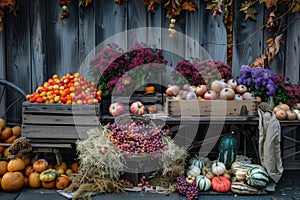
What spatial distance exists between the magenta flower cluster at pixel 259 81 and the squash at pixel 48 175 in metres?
2.55

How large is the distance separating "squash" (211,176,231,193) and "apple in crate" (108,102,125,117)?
1372mm

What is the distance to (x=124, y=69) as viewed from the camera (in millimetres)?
4383

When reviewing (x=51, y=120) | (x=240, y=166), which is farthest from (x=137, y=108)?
(x=240, y=166)

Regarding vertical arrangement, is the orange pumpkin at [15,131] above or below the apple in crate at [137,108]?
below

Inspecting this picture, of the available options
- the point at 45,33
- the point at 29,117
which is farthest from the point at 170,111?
the point at 45,33

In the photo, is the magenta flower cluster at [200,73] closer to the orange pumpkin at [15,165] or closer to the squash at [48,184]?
the squash at [48,184]

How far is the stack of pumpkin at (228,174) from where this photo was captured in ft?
12.8

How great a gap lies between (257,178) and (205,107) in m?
1.00

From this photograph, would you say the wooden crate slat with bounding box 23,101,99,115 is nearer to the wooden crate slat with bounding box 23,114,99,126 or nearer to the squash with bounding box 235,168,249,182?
the wooden crate slat with bounding box 23,114,99,126

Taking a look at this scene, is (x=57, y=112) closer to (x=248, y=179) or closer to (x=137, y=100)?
(x=137, y=100)

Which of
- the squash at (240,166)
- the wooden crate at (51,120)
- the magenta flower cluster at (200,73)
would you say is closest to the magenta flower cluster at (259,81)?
the magenta flower cluster at (200,73)

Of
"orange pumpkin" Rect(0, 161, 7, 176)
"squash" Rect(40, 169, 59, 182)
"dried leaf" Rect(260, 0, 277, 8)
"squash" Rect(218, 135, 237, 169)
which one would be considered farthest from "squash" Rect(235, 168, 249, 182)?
"orange pumpkin" Rect(0, 161, 7, 176)

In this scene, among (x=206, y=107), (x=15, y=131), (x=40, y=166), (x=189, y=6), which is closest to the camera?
(x=40, y=166)

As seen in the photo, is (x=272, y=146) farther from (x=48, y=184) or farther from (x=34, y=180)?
(x=34, y=180)
